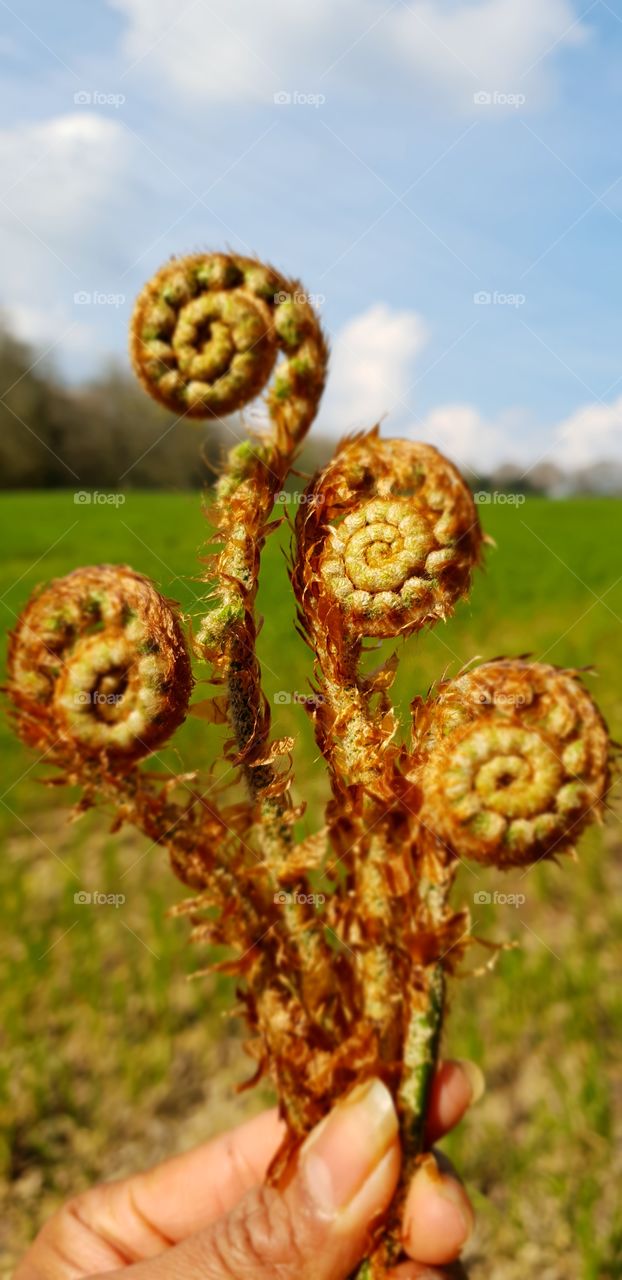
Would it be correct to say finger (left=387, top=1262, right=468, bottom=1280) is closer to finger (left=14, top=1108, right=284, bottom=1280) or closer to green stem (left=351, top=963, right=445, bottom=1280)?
green stem (left=351, top=963, right=445, bottom=1280)

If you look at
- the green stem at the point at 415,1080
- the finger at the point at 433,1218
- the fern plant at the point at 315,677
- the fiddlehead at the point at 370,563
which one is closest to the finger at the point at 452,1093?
the finger at the point at 433,1218

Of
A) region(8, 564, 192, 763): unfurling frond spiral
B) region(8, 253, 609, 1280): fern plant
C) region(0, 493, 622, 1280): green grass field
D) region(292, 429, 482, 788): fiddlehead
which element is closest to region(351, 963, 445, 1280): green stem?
region(8, 253, 609, 1280): fern plant

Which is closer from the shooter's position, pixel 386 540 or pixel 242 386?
pixel 386 540

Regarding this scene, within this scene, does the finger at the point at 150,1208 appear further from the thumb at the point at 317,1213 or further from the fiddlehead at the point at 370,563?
the fiddlehead at the point at 370,563

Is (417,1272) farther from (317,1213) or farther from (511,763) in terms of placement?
(511,763)

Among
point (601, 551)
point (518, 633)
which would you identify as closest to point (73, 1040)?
point (518, 633)

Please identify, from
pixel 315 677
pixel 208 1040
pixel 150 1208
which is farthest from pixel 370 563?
pixel 208 1040

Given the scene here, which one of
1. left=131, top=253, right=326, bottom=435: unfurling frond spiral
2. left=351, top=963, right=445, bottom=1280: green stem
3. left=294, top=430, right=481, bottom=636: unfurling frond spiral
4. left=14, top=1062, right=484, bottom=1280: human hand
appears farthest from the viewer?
left=14, top=1062, right=484, bottom=1280: human hand
